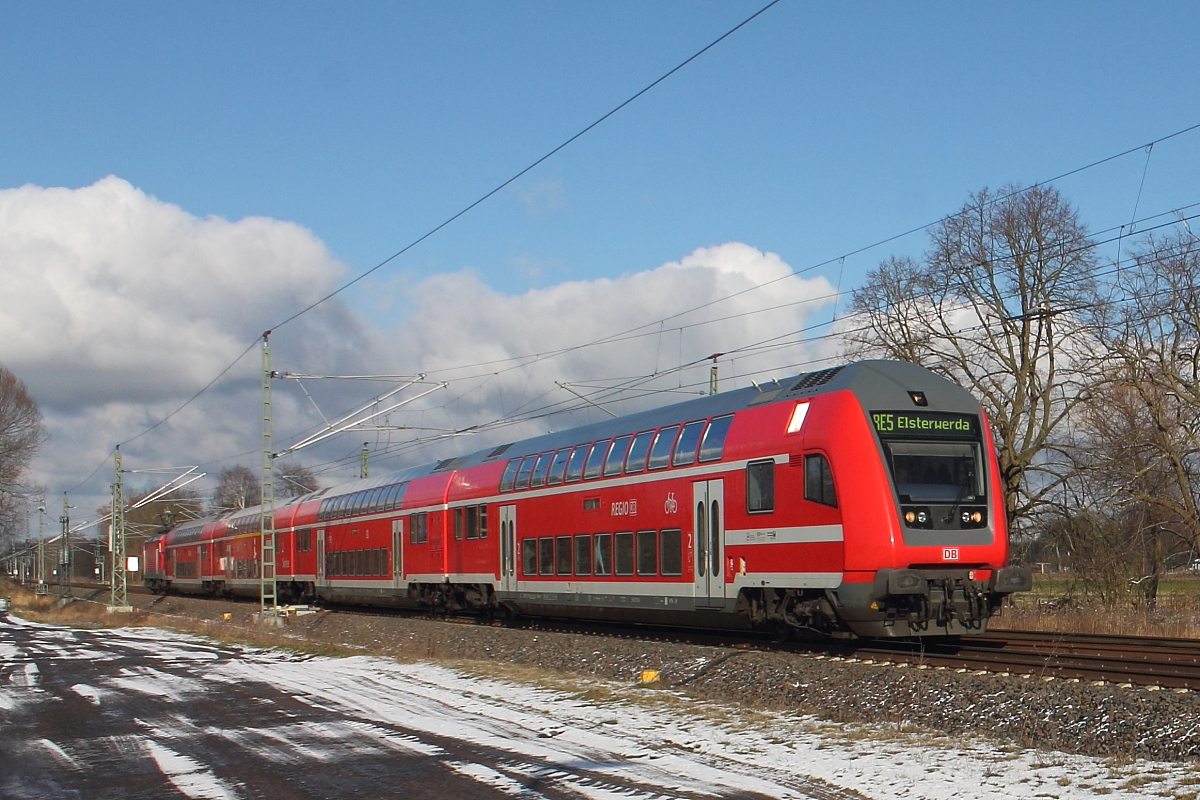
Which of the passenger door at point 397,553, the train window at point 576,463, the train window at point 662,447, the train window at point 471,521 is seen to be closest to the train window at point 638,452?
the train window at point 662,447

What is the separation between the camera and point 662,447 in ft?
65.7

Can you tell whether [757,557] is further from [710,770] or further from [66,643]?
[66,643]

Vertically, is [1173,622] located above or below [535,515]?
below

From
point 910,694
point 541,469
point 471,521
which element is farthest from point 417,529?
point 910,694

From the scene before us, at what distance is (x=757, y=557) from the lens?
17094mm

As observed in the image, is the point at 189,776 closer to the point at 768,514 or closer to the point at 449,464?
the point at 768,514

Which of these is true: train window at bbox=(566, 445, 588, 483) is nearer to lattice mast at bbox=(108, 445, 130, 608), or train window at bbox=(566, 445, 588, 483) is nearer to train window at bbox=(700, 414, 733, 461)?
train window at bbox=(700, 414, 733, 461)

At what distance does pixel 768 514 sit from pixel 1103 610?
12381 mm

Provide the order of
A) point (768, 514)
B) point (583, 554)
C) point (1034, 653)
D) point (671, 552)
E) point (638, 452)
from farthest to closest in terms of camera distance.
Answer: point (583, 554) < point (638, 452) < point (671, 552) < point (768, 514) < point (1034, 653)

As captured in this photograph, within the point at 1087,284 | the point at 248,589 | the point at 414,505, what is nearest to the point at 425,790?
the point at 414,505

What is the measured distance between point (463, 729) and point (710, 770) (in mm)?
3125

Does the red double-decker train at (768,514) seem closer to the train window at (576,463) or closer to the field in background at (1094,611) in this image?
the train window at (576,463)

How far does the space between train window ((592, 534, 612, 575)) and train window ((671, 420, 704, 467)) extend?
2.70m

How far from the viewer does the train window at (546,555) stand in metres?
23.5
